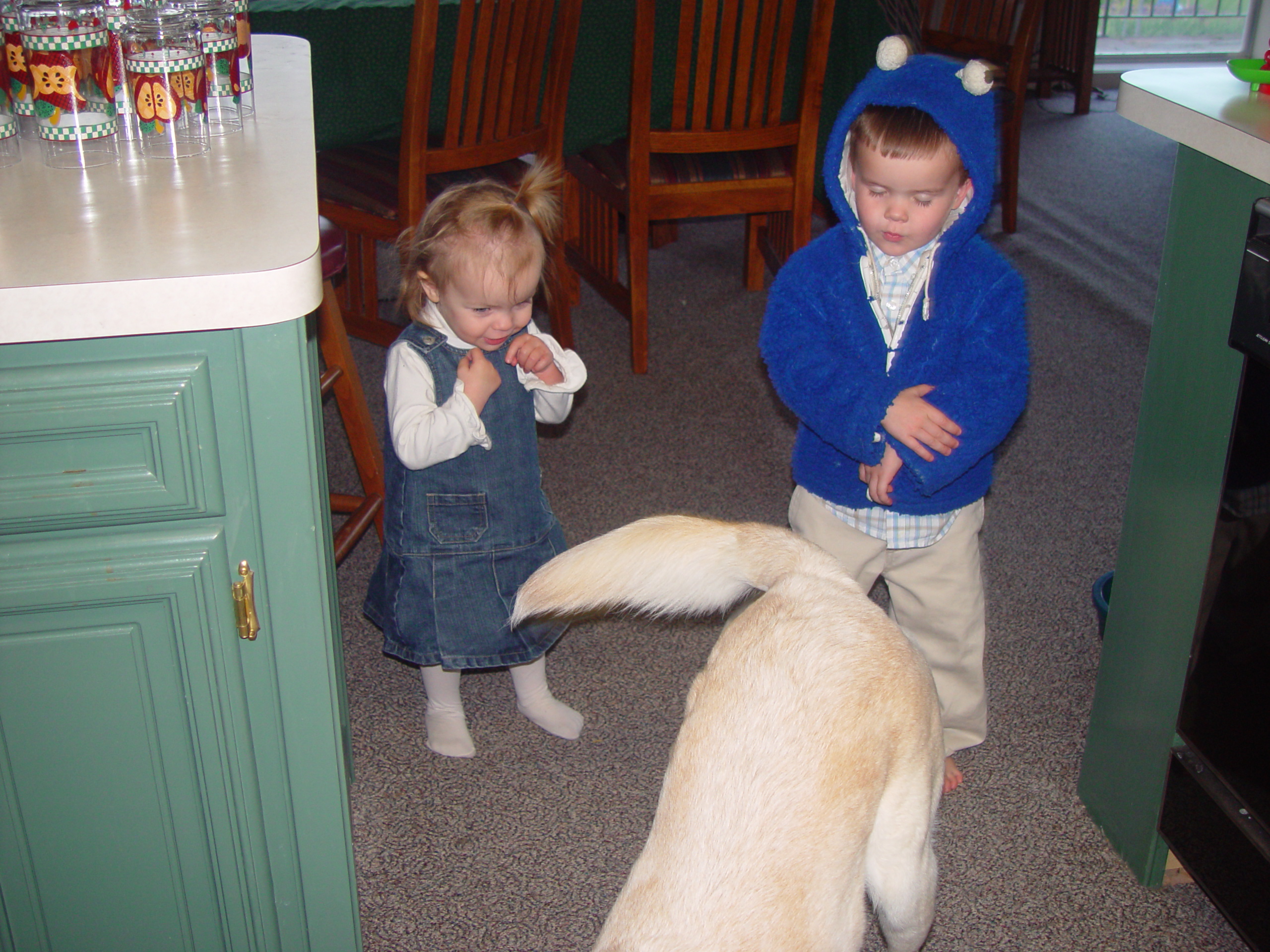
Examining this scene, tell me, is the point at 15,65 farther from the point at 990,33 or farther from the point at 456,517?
the point at 990,33

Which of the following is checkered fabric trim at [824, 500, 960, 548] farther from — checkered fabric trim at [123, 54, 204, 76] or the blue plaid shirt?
checkered fabric trim at [123, 54, 204, 76]

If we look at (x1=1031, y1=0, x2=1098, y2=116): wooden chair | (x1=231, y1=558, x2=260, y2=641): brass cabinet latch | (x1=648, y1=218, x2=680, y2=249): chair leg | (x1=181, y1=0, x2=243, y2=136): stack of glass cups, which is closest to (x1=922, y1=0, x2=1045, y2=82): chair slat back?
(x1=648, y1=218, x2=680, y2=249): chair leg

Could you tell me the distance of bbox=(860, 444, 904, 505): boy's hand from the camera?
1.42 m

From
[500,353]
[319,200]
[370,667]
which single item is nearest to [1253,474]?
[500,353]

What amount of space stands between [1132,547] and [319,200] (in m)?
1.94

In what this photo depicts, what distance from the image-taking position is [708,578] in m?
1.10

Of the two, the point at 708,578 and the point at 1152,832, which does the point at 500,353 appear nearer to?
the point at 708,578

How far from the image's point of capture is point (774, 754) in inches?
37.6

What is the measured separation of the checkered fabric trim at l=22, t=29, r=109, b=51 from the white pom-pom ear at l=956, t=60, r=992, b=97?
958 mm

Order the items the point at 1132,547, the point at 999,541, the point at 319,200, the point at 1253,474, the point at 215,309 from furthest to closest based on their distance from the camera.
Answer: the point at 319,200 < the point at 999,541 < the point at 1132,547 < the point at 1253,474 < the point at 215,309

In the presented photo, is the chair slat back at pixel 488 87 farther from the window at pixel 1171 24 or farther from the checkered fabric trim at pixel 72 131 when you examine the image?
the window at pixel 1171 24

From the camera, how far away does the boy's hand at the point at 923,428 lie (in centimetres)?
138

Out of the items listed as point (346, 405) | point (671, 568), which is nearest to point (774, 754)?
point (671, 568)

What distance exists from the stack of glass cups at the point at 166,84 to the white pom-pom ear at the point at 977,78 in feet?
2.84
